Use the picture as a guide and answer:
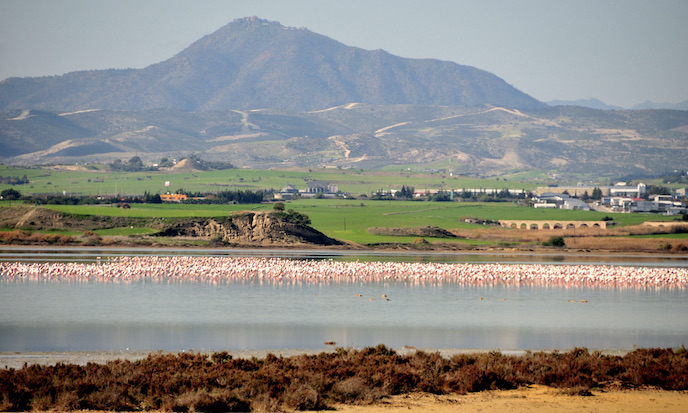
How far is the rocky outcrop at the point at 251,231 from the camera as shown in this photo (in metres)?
75.4

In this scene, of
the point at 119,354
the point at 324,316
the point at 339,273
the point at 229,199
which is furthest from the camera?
the point at 229,199

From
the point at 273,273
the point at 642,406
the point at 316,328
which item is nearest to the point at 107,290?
the point at 273,273

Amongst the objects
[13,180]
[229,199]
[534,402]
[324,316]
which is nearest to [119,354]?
[324,316]

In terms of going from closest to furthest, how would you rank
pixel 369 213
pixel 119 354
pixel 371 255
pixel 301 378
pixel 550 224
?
pixel 301 378 < pixel 119 354 < pixel 371 255 < pixel 550 224 < pixel 369 213

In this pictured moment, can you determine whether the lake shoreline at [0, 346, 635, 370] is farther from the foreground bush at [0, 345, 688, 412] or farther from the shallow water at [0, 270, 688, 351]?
the foreground bush at [0, 345, 688, 412]

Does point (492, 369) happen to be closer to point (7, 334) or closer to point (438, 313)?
point (438, 313)

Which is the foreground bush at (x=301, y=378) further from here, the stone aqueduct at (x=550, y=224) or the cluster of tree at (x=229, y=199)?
the cluster of tree at (x=229, y=199)

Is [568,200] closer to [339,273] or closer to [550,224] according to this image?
[550,224]

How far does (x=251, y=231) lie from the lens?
76938 millimetres

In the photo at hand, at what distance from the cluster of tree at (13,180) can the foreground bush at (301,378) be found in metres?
172

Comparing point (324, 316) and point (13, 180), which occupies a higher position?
point (13, 180)

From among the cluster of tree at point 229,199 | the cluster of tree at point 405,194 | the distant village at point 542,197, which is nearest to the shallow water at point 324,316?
the cluster of tree at point 229,199

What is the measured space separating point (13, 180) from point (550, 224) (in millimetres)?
123891

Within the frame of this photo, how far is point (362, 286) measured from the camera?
42.0 metres
